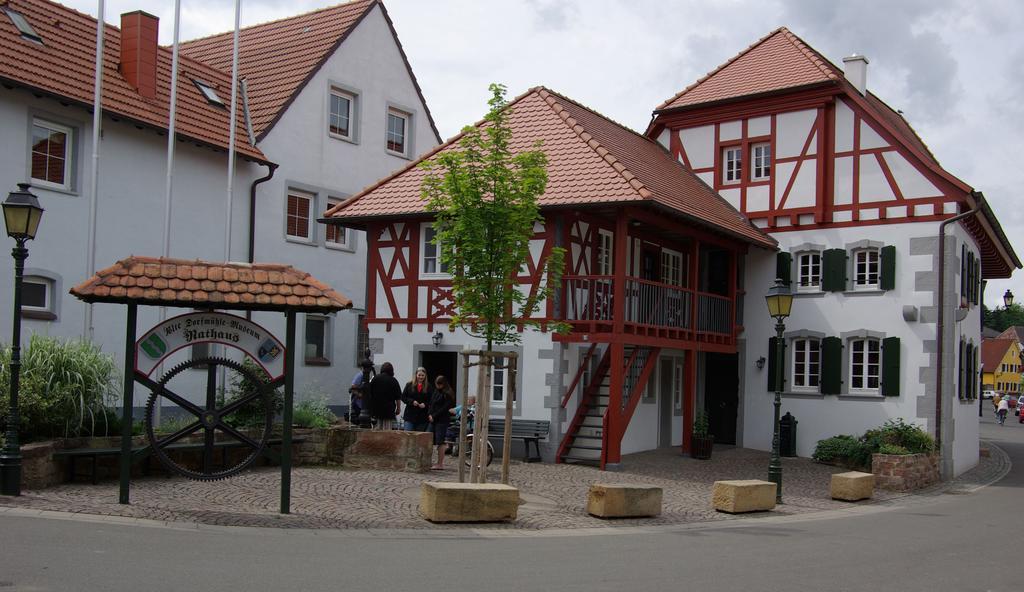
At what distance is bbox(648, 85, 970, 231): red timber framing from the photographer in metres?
22.1

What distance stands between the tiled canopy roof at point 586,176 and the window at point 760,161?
3.35 feet

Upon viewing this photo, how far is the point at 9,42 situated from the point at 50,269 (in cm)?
429

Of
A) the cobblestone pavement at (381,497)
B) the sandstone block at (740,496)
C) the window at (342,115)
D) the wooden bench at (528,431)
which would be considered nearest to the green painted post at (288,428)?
the cobblestone pavement at (381,497)

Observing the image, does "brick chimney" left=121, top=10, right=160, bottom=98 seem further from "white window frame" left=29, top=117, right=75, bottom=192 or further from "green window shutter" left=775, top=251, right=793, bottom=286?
"green window shutter" left=775, top=251, right=793, bottom=286

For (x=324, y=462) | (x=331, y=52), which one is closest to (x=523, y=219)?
(x=324, y=462)

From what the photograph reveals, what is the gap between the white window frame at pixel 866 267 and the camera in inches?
885

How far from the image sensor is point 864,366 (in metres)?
22.5

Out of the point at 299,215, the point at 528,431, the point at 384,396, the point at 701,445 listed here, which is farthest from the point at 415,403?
the point at 299,215

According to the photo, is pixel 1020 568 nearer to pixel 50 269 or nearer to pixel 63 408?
pixel 63 408

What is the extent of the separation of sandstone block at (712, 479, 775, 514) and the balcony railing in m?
4.82

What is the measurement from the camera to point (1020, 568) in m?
10.1

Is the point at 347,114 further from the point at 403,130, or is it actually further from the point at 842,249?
the point at 842,249

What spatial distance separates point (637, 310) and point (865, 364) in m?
6.36

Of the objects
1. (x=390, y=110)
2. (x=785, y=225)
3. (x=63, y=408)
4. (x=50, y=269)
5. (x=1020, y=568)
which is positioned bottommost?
(x=1020, y=568)
